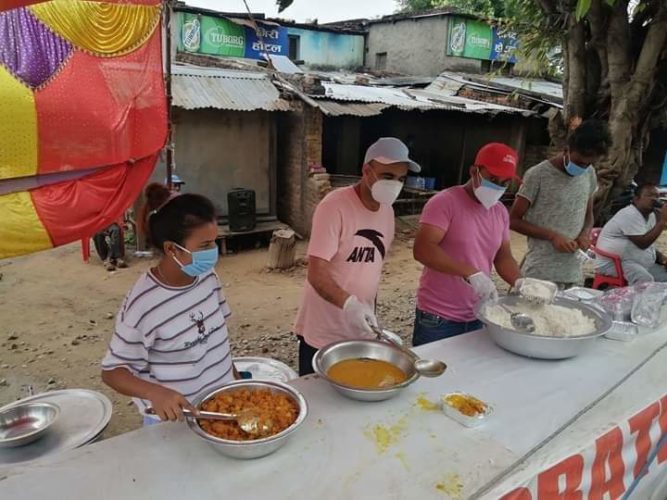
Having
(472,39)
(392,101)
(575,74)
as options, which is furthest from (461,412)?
(472,39)

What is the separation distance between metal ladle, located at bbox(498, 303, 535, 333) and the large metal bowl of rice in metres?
0.02

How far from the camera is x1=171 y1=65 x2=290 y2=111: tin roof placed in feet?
22.8

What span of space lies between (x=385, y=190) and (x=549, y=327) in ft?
2.91

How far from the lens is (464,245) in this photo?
2.23m

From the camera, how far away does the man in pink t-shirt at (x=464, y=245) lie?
216 centimetres

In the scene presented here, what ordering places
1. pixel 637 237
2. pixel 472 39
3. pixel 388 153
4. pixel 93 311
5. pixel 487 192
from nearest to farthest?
pixel 388 153
pixel 487 192
pixel 637 237
pixel 93 311
pixel 472 39

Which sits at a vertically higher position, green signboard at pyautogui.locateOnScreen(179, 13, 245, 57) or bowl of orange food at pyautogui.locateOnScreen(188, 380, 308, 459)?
green signboard at pyautogui.locateOnScreen(179, 13, 245, 57)

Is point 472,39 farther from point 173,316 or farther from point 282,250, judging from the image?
point 173,316

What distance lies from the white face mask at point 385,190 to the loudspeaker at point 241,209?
228 inches

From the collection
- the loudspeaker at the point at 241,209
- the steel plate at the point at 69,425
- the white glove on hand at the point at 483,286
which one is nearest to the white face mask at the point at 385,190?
the white glove on hand at the point at 483,286

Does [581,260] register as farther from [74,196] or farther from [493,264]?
[74,196]

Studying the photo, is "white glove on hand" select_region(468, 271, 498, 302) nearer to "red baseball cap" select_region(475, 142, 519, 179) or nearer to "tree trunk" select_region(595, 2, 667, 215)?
"red baseball cap" select_region(475, 142, 519, 179)

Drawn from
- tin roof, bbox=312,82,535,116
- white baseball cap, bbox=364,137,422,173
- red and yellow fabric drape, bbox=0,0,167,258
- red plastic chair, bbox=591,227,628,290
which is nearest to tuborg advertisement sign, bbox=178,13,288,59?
tin roof, bbox=312,82,535,116

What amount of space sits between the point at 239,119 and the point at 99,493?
7421mm
